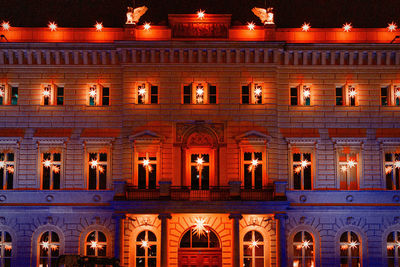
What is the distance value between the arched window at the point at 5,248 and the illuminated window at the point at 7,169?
3.26 metres

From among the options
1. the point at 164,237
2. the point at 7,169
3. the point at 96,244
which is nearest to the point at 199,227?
the point at 164,237

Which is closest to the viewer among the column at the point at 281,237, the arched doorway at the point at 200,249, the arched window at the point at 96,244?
the column at the point at 281,237

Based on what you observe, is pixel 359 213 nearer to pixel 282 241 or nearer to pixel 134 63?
pixel 282 241

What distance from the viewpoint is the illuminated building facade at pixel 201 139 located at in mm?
34469

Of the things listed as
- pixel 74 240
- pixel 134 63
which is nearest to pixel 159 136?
pixel 134 63

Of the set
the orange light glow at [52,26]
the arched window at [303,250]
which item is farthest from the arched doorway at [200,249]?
the orange light glow at [52,26]

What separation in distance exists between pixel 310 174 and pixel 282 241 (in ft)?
17.6

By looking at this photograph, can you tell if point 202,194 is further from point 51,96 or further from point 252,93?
point 51,96

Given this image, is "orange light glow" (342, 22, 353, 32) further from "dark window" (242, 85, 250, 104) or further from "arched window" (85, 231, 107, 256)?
"arched window" (85, 231, 107, 256)

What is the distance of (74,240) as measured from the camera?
34562 millimetres

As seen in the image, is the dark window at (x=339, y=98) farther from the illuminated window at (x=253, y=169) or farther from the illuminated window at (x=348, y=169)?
the illuminated window at (x=253, y=169)

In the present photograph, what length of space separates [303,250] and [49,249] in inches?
675

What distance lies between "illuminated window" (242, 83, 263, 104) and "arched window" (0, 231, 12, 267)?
1857 cm

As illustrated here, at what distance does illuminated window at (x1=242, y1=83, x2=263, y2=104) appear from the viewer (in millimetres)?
35469
